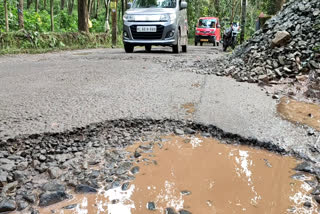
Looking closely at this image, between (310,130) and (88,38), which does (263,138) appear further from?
(88,38)

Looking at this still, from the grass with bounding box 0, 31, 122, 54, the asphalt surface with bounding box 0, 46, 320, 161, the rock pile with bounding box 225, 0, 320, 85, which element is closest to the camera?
the asphalt surface with bounding box 0, 46, 320, 161

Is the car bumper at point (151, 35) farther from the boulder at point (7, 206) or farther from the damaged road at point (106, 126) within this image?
the boulder at point (7, 206)

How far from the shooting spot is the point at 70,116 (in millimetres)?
2584

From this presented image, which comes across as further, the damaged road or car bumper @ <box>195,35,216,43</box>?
car bumper @ <box>195,35,216,43</box>

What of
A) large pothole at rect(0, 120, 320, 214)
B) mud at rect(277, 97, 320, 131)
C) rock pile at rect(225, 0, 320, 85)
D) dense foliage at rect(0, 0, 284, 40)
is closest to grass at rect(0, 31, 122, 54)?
dense foliage at rect(0, 0, 284, 40)

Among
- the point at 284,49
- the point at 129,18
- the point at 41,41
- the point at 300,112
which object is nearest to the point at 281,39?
the point at 284,49

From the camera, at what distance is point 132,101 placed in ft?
10.3

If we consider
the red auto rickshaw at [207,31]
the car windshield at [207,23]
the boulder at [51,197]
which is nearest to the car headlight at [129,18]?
the boulder at [51,197]

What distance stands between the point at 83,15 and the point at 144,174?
12.0 metres

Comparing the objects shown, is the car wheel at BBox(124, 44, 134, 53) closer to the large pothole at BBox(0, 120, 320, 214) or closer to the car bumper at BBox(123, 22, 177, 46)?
the car bumper at BBox(123, 22, 177, 46)

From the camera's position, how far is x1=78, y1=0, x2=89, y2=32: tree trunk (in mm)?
12195


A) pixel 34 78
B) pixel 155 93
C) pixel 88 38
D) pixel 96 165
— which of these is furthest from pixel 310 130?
pixel 88 38

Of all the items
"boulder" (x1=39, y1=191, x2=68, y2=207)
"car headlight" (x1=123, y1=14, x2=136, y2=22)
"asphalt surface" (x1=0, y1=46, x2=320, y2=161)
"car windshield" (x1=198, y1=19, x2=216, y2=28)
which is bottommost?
"boulder" (x1=39, y1=191, x2=68, y2=207)

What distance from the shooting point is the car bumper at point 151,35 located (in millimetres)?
7551
